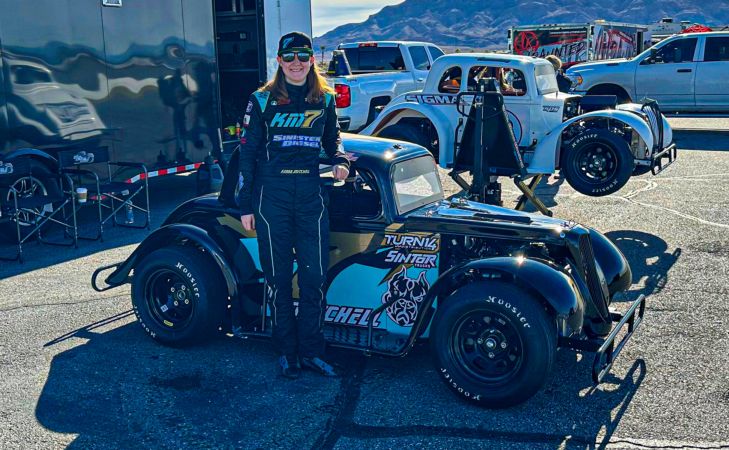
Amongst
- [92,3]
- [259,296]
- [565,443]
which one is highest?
[92,3]

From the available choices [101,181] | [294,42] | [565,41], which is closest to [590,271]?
[294,42]

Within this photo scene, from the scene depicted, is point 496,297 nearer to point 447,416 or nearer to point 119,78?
point 447,416

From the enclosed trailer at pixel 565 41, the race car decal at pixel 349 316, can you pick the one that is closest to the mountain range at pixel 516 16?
the enclosed trailer at pixel 565 41

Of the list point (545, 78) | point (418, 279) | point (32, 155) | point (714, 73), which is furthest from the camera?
point (714, 73)

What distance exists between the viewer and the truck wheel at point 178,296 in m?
5.60

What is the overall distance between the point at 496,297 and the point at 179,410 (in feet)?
6.53

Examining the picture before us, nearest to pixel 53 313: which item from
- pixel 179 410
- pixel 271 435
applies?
pixel 179 410

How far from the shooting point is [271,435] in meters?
4.51

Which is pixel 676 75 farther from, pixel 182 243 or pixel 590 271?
pixel 182 243

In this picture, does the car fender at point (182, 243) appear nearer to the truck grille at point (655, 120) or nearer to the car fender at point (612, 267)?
the car fender at point (612, 267)

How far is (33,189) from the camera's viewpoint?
9188 millimetres

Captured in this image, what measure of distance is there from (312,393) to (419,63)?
1449 cm

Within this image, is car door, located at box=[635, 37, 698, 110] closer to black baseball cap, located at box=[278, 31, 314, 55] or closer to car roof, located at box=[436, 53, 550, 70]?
car roof, located at box=[436, 53, 550, 70]

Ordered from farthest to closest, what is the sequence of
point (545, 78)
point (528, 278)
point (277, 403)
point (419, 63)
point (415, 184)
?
point (419, 63) < point (545, 78) < point (415, 184) < point (277, 403) < point (528, 278)
